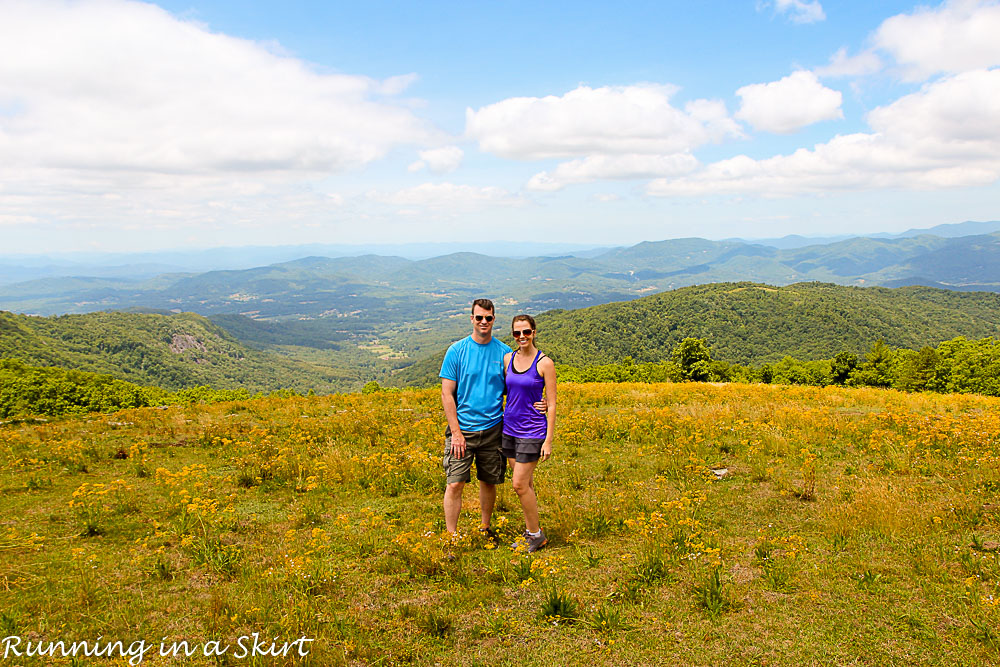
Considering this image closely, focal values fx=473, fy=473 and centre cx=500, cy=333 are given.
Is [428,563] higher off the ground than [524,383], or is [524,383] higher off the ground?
[524,383]

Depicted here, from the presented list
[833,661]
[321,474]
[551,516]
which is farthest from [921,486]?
[321,474]

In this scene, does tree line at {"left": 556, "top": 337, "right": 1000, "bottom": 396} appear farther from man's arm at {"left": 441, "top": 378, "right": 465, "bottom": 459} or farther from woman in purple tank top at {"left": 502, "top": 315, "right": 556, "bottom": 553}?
man's arm at {"left": 441, "top": 378, "right": 465, "bottom": 459}

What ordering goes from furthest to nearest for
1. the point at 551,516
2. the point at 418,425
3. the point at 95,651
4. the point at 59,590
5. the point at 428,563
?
the point at 418,425 < the point at 551,516 < the point at 428,563 < the point at 59,590 < the point at 95,651

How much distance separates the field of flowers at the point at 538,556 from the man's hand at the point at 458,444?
1.12 meters

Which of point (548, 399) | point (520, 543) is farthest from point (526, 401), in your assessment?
point (520, 543)

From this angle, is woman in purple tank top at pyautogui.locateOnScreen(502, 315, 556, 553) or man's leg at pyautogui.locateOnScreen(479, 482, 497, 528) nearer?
woman in purple tank top at pyautogui.locateOnScreen(502, 315, 556, 553)

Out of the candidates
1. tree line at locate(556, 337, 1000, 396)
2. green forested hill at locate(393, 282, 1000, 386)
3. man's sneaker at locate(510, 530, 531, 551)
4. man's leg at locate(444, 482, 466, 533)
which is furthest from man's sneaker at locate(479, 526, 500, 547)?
green forested hill at locate(393, 282, 1000, 386)

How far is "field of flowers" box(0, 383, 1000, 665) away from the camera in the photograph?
13.3 ft

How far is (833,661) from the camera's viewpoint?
370cm

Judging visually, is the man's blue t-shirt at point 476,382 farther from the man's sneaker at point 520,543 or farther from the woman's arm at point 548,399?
the man's sneaker at point 520,543

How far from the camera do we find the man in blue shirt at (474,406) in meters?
5.67

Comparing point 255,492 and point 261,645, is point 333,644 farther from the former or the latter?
point 255,492

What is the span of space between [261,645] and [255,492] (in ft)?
14.9

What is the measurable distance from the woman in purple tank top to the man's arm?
57 cm
